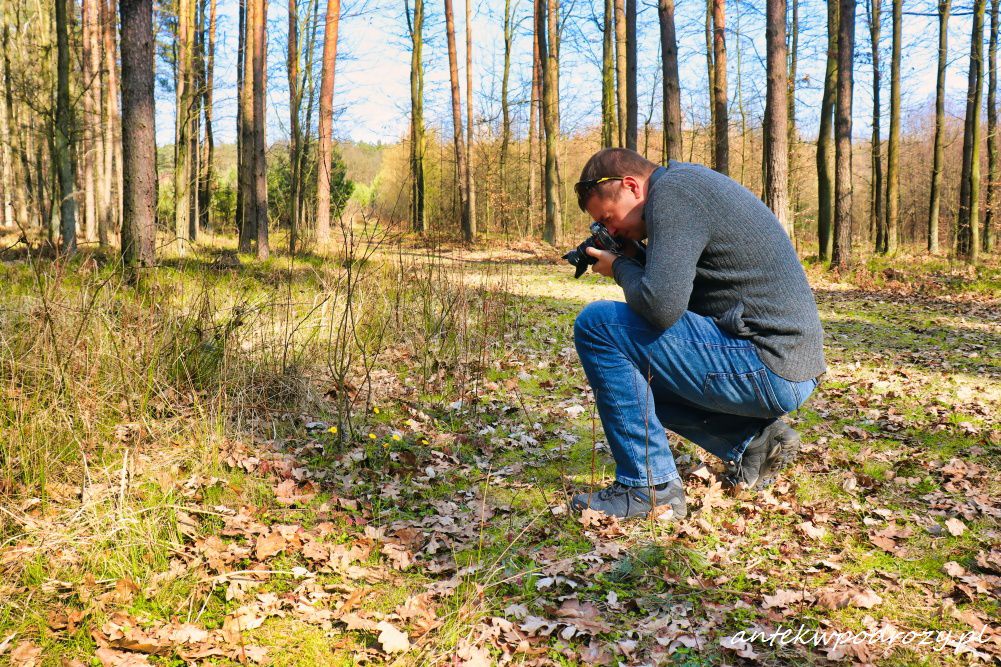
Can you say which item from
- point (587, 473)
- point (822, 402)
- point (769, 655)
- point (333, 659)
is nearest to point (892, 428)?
point (822, 402)

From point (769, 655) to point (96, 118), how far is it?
20171 mm

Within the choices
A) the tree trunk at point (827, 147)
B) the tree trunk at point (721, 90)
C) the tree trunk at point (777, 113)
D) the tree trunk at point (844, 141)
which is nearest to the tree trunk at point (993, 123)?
the tree trunk at point (827, 147)

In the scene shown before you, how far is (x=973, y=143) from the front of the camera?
49.1 feet

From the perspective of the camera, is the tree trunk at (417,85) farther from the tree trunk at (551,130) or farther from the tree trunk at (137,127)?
the tree trunk at (137,127)

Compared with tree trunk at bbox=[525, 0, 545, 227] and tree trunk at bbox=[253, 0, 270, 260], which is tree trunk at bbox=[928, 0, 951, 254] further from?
tree trunk at bbox=[253, 0, 270, 260]

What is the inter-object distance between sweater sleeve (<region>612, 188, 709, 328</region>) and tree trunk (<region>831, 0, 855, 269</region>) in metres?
11.3

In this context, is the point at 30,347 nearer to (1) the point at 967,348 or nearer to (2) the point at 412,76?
(1) the point at 967,348

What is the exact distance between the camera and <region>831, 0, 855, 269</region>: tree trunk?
1244 cm

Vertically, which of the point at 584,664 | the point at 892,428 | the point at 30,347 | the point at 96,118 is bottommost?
the point at 584,664

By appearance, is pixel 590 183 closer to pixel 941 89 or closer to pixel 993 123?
pixel 941 89

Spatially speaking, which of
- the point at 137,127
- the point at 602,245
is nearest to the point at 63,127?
the point at 137,127

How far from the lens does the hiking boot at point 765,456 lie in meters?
3.20

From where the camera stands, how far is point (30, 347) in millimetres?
3562

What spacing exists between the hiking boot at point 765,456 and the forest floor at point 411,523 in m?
0.10
